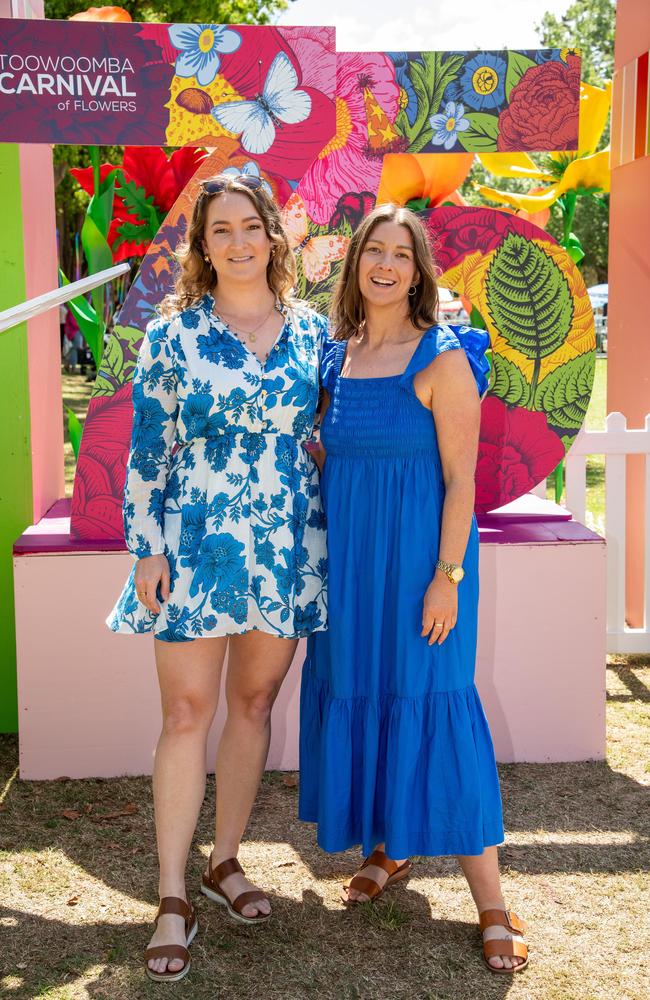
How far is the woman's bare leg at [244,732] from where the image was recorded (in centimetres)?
280

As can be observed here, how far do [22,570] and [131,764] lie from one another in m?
0.82

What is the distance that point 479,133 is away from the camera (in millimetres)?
3936

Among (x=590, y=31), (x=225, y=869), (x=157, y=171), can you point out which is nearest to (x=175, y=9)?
(x=157, y=171)

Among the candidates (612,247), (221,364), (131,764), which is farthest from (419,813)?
(612,247)

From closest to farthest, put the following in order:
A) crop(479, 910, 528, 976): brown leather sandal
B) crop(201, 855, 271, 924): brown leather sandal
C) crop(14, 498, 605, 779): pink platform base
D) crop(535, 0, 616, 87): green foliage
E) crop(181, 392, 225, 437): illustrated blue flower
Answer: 1. crop(181, 392, 225, 437): illustrated blue flower
2. crop(479, 910, 528, 976): brown leather sandal
3. crop(201, 855, 271, 924): brown leather sandal
4. crop(14, 498, 605, 779): pink platform base
5. crop(535, 0, 616, 87): green foliage

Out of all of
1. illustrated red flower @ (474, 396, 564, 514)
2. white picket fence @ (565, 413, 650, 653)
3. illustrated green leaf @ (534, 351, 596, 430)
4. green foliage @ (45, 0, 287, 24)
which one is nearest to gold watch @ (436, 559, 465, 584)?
illustrated red flower @ (474, 396, 564, 514)

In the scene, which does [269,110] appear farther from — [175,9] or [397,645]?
[175,9]

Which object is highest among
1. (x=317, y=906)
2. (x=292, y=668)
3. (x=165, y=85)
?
(x=165, y=85)

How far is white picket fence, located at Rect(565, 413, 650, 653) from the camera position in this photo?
4.90 metres

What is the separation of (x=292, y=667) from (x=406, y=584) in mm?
1375

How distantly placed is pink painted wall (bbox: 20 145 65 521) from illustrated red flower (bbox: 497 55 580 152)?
186cm

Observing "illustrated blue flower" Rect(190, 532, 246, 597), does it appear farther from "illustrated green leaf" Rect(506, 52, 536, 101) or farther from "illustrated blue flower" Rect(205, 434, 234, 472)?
"illustrated green leaf" Rect(506, 52, 536, 101)

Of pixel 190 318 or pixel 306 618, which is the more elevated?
pixel 190 318

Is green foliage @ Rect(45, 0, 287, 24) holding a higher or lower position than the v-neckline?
higher
